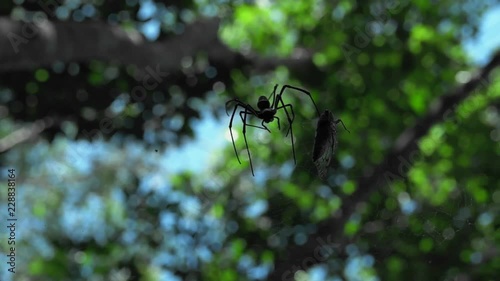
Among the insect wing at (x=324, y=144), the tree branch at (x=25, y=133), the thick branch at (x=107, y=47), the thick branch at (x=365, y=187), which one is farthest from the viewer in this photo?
the tree branch at (x=25, y=133)

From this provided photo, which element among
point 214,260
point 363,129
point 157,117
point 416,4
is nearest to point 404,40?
point 416,4

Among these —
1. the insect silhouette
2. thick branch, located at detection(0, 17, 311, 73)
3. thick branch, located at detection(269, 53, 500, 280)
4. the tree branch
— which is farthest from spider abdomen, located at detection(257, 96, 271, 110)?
the tree branch

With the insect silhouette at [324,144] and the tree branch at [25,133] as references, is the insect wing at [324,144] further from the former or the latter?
the tree branch at [25,133]

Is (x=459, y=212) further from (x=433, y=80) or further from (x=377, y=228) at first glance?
(x=433, y=80)

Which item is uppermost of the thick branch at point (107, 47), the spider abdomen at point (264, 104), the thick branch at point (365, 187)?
the thick branch at point (107, 47)

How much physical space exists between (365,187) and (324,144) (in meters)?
1.08

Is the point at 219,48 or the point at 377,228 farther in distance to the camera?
the point at 219,48

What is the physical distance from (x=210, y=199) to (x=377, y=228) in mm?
1355

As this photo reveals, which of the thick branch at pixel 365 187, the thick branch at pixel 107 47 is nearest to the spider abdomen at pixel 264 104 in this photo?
the thick branch at pixel 365 187

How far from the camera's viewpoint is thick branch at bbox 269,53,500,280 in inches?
115

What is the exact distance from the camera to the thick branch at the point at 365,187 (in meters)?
2.91

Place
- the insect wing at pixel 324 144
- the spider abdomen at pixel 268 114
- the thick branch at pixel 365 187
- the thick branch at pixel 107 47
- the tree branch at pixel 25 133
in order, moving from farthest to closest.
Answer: the tree branch at pixel 25 133 < the thick branch at pixel 107 47 < the thick branch at pixel 365 187 < the spider abdomen at pixel 268 114 < the insect wing at pixel 324 144

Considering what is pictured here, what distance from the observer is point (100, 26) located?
4078 millimetres

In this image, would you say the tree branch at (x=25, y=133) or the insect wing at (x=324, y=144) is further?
the tree branch at (x=25, y=133)
